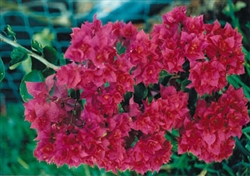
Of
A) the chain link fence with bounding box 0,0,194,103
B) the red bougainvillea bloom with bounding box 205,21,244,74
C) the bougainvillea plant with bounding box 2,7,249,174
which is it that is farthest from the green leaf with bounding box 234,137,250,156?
the chain link fence with bounding box 0,0,194,103

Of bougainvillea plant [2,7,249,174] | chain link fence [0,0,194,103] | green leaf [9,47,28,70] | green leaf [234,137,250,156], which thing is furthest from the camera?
chain link fence [0,0,194,103]

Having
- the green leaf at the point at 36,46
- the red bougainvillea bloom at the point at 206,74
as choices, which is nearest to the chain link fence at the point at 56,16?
the green leaf at the point at 36,46

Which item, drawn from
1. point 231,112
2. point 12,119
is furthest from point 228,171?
point 12,119

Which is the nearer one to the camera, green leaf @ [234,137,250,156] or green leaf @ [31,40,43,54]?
green leaf @ [31,40,43,54]

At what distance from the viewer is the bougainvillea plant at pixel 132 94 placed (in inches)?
51.2

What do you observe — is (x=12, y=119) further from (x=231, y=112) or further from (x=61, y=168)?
(x=231, y=112)

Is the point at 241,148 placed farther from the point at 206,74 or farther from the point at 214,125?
the point at 206,74

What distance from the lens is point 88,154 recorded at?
133 centimetres

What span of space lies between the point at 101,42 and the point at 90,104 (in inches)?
7.0

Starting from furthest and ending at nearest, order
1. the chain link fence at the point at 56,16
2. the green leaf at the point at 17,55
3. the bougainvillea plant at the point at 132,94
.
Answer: the chain link fence at the point at 56,16, the green leaf at the point at 17,55, the bougainvillea plant at the point at 132,94

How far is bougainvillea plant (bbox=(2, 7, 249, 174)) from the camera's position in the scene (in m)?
1.30

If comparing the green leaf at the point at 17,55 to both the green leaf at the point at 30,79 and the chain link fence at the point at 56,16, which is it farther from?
the chain link fence at the point at 56,16

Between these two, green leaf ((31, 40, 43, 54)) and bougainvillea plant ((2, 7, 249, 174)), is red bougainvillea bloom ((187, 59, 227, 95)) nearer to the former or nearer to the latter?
bougainvillea plant ((2, 7, 249, 174))

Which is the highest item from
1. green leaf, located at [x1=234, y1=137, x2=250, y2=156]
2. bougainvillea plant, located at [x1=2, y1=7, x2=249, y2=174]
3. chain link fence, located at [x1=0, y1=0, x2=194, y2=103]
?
bougainvillea plant, located at [x1=2, y1=7, x2=249, y2=174]
